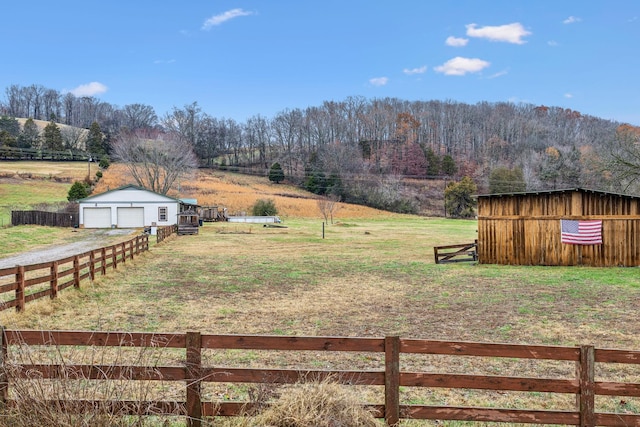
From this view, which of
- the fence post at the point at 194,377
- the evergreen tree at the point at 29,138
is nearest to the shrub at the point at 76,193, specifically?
the evergreen tree at the point at 29,138

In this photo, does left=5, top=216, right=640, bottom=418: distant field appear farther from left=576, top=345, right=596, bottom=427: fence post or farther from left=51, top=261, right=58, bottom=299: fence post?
left=576, top=345, right=596, bottom=427: fence post

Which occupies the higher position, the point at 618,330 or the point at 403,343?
the point at 403,343

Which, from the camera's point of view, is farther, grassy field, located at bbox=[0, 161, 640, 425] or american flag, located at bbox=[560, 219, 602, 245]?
american flag, located at bbox=[560, 219, 602, 245]

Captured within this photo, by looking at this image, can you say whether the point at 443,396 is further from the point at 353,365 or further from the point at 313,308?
the point at 313,308

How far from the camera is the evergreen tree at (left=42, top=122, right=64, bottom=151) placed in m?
90.7

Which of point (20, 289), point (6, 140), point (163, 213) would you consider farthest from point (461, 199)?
point (6, 140)

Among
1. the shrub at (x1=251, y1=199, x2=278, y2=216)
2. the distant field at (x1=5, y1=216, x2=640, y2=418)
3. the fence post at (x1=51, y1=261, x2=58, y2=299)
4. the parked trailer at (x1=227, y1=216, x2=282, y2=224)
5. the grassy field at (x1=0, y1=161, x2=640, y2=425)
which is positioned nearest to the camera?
the distant field at (x1=5, y1=216, x2=640, y2=418)

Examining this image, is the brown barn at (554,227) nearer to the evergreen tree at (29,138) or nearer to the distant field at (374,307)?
the distant field at (374,307)

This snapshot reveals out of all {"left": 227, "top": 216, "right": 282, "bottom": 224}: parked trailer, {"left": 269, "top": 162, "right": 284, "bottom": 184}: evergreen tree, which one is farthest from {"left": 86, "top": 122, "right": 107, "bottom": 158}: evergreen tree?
{"left": 227, "top": 216, "right": 282, "bottom": 224}: parked trailer

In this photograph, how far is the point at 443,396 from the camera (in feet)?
18.9

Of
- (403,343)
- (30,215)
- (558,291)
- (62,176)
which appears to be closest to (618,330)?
(558,291)

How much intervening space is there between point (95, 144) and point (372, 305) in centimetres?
9629

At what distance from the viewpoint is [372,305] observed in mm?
11422

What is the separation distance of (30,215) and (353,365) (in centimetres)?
4022
